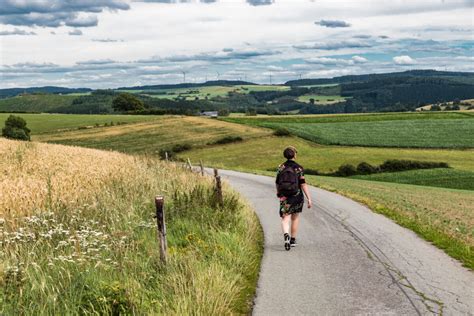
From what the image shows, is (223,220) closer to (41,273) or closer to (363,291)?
(363,291)

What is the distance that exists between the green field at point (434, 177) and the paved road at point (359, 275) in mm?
36526

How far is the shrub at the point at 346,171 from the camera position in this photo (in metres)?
54.9

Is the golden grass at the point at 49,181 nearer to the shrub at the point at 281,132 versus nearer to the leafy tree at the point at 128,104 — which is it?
the shrub at the point at 281,132

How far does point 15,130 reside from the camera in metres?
79.7

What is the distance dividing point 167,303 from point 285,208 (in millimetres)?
5781

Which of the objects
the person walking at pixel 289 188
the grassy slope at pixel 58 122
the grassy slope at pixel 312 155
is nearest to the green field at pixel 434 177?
the grassy slope at pixel 312 155

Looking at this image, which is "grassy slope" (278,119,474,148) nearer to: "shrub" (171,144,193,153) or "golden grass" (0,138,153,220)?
"shrub" (171,144,193,153)

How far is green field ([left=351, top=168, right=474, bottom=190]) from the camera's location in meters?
48.7

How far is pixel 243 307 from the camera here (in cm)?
812

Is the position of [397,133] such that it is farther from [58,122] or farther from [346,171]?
[58,122]

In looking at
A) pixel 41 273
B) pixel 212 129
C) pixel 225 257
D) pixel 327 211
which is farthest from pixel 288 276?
pixel 212 129

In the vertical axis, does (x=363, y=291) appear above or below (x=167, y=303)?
below

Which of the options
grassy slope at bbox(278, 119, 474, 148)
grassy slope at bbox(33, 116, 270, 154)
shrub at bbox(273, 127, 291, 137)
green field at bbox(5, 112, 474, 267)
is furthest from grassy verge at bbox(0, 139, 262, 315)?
shrub at bbox(273, 127, 291, 137)

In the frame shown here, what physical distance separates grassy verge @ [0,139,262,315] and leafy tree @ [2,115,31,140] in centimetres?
6796
